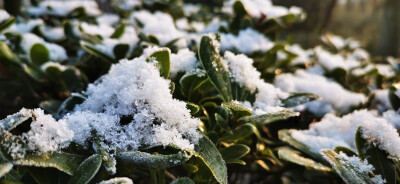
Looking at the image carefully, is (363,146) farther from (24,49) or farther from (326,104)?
(24,49)

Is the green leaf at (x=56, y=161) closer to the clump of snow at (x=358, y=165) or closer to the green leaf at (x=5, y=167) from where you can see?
the green leaf at (x=5, y=167)

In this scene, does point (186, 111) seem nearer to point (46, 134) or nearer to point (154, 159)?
point (154, 159)

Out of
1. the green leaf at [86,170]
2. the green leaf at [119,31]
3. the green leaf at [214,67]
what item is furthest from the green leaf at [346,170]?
the green leaf at [119,31]

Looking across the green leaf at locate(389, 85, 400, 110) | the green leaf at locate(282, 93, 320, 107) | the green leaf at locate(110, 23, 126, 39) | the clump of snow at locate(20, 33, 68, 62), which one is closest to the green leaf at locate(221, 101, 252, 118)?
the green leaf at locate(282, 93, 320, 107)

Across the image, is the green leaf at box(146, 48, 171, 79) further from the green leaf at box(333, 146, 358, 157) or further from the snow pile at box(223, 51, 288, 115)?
the green leaf at box(333, 146, 358, 157)

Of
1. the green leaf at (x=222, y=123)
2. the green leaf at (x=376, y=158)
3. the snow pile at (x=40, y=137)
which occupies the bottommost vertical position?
the snow pile at (x=40, y=137)

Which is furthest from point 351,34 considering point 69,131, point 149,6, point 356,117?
point 69,131

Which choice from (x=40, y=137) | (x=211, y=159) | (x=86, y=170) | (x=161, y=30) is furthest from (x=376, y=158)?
(x=161, y=30)
